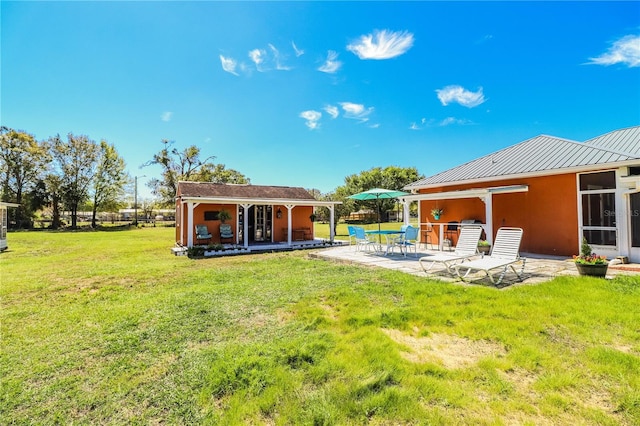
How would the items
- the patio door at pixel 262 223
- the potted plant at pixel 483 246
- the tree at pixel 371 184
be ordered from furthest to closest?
the tree at pixel 371 184, the patio door at pixel 262 223, the potted plant at pixel 483 246

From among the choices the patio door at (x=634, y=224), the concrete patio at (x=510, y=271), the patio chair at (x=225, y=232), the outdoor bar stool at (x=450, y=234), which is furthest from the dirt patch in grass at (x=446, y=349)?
the patio chair at (x=225, y=232)

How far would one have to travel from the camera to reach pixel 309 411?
2.35m

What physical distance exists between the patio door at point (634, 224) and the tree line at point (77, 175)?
1103 inches

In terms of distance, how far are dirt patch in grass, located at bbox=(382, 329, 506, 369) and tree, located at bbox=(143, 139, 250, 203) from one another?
126ft

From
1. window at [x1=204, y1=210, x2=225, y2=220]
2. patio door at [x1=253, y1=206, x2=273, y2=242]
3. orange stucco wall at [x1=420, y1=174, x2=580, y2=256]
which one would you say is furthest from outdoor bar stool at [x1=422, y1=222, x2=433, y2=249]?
window at [x1=204, y1=210, x2=225, y2=220]

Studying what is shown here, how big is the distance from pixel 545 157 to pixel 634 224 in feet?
10.8

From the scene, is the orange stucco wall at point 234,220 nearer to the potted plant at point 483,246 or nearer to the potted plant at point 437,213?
the potted plant at point 437,213

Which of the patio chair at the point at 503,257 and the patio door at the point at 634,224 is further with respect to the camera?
the patio door at the point at 634,224

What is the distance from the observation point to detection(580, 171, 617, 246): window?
332 inches

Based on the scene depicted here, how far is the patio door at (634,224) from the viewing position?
8.05 metres

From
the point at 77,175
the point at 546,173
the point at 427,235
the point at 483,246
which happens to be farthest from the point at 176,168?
the point at 546,173

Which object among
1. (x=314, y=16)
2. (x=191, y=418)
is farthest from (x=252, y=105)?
(x=191, y=418)

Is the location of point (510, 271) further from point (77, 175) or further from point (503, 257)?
point (77, 175)

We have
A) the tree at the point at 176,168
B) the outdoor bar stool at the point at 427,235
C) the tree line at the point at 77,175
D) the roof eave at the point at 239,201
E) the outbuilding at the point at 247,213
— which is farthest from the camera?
the tree at the point at 176,168
